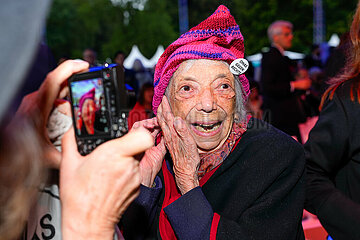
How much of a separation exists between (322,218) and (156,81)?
1.12 metres

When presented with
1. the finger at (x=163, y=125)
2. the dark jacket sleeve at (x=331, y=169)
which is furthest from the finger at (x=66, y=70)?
the dark jacket sleeve at (x=331, y=169)

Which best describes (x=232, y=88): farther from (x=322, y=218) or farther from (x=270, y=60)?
(x=270, y=60)

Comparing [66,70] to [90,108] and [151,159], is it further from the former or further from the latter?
[151,159]

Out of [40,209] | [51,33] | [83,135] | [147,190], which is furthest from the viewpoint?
[51,33]

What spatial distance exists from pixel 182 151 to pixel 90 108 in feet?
3.04

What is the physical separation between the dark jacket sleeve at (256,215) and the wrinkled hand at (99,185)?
0.69 meters

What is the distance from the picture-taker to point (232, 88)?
2.02m

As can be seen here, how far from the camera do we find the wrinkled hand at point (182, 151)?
1.76 meters

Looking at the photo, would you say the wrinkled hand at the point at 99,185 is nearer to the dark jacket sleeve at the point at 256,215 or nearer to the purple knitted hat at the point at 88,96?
the purple knitted hat at the point at 88,96

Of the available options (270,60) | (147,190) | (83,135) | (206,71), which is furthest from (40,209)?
(270,60)

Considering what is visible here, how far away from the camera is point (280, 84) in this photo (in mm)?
4820

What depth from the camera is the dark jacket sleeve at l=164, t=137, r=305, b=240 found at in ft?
5.13

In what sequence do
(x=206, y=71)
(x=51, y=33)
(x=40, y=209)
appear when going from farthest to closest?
(x=51, y=33)
(x=206, y=71)
(x=40, y=209)

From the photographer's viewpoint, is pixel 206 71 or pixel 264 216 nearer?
pixel 264 216
